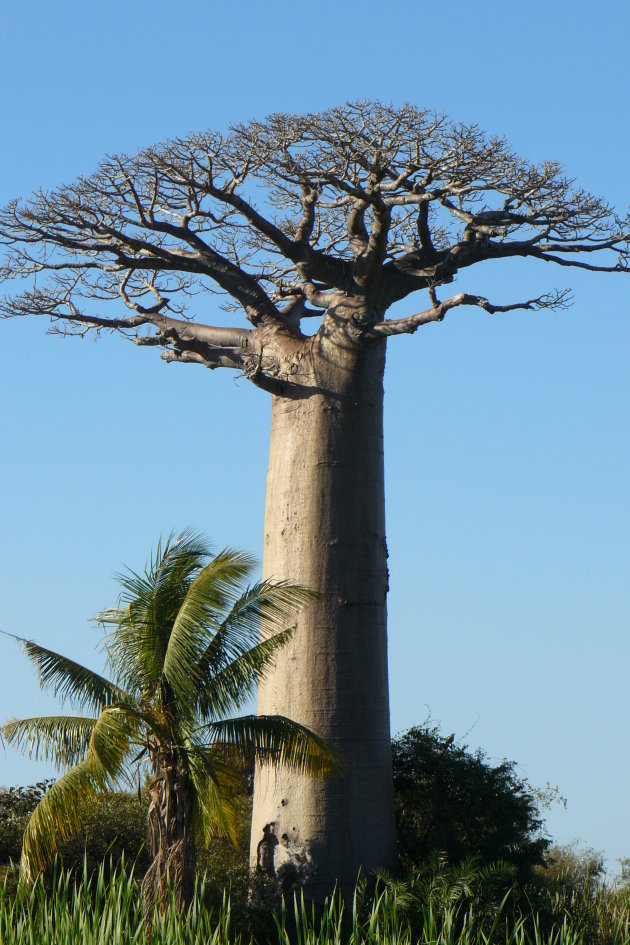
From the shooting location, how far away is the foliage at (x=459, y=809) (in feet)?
39.4

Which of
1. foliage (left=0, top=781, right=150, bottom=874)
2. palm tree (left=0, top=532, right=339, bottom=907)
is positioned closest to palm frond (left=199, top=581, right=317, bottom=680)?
palm tree (left=0, top=532, right=339, bottom=907)

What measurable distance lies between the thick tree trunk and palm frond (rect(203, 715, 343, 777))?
1382 mm

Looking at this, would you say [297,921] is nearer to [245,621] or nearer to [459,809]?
[245,621]

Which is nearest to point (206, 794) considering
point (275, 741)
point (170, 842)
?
point (170, 842)

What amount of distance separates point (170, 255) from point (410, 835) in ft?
21.2

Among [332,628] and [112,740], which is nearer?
[112,740]

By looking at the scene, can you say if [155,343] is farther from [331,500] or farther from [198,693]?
[198,693]

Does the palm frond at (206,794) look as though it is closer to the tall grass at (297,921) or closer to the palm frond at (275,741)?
the palm frond at (275,741)

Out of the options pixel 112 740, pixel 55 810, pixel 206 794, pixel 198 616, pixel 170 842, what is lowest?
pixel 170 842

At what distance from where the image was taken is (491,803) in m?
12.4

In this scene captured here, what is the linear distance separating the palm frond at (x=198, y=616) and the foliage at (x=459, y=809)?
11.5 ft

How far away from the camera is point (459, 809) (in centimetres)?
1239

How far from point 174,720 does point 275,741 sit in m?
0.85

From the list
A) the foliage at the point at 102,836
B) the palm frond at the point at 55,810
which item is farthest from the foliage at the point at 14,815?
the palm frond at the point at 55,810
